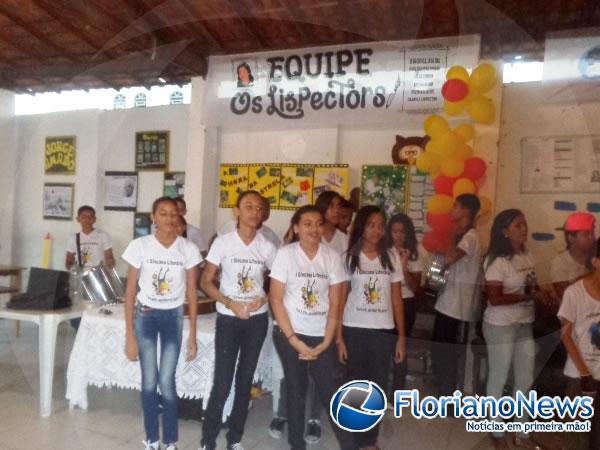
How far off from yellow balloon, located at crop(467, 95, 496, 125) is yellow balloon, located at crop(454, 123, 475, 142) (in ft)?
0.20

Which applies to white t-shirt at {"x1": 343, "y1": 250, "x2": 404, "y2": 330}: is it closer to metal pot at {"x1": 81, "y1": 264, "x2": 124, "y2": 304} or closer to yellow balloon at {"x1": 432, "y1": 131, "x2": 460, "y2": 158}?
yellow balloon at {"x1": 432, "y1": 131, "x2": 460, "y2": 158}

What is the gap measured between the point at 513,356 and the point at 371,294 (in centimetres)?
75

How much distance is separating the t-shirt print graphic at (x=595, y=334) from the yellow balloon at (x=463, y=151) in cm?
128

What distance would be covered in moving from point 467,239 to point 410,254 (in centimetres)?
28

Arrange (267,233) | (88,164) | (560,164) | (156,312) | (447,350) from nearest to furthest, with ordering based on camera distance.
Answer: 1. (156,312)
2. (447,350)
3. (267,233)
4. (560,164)
5. (88,164)

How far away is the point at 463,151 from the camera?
2.70 meters

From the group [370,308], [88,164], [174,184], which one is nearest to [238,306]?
[370,308]

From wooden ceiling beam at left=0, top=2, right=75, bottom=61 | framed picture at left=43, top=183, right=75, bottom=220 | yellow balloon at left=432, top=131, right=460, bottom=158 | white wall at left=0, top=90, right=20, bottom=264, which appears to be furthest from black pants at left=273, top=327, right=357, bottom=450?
white wall at left=0, top=90, right=20, bottom=264

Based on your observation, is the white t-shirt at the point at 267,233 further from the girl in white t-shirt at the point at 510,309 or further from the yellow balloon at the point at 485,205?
the yellow balloon at the point at 485,205

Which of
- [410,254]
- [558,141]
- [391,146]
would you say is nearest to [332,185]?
[391,146]

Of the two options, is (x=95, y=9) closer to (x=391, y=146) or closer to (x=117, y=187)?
(x=117, y=187)

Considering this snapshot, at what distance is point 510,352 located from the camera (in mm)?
2084

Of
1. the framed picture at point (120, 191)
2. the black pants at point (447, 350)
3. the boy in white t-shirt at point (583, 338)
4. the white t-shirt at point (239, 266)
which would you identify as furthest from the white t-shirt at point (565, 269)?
the framed picture at point (120, 191)

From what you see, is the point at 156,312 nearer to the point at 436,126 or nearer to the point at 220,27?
the point at 436,126
